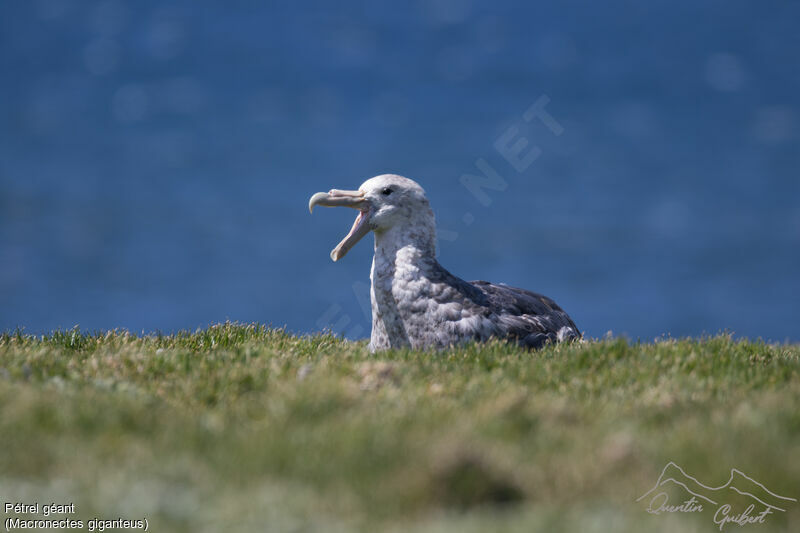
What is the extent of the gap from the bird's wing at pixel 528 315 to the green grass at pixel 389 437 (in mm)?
1159

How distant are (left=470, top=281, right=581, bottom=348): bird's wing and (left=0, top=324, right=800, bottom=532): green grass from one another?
45.6 inches

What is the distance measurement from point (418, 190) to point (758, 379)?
144 inches

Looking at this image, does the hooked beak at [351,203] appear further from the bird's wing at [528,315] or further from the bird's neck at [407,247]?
the bird's wing at [528,315]

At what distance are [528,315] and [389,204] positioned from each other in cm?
183

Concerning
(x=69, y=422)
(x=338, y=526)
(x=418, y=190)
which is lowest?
(x=338, y=526)

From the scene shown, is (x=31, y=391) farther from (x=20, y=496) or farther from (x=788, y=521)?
(x=788, y=521)

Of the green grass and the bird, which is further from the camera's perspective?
the bird

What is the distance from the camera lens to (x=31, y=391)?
19.3ft

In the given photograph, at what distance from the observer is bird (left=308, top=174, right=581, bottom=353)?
8.76 m

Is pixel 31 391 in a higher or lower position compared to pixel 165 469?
higher

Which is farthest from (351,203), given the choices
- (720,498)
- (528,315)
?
(720,498)

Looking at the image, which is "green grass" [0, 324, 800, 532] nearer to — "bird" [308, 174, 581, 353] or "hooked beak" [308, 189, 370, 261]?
"bird" [308, 174, 581, 353]

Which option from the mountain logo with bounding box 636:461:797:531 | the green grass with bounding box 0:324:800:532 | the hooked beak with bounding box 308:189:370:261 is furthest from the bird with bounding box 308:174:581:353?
the mountain logo with bounding box 636:461:797:531

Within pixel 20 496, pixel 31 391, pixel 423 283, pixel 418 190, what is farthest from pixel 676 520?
pixel 418 190
